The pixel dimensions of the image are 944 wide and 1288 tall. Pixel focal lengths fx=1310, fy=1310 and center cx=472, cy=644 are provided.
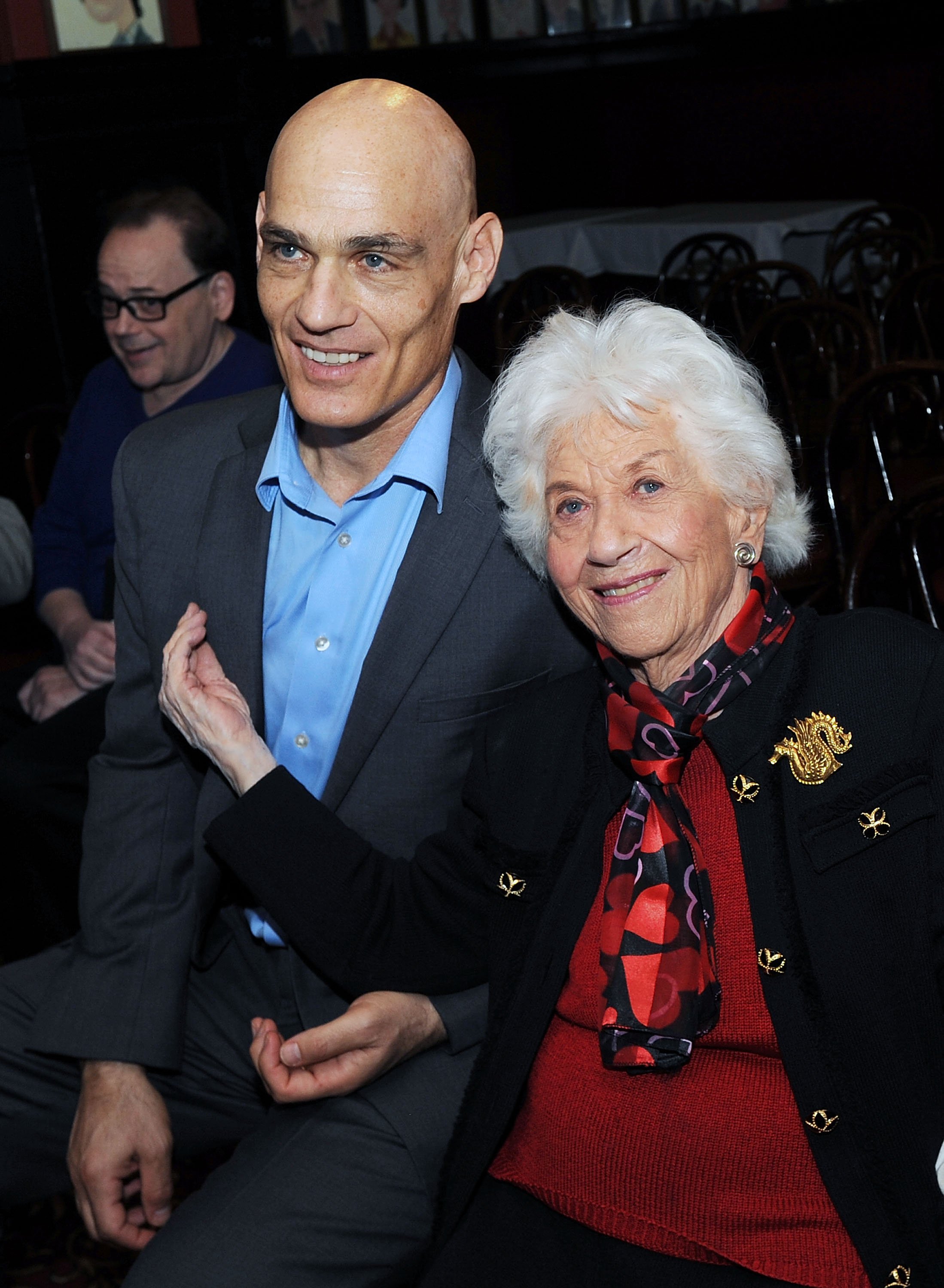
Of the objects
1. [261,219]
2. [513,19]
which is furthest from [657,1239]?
[513,19]

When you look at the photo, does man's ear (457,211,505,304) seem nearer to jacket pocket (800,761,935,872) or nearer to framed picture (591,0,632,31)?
jacket pocket (800,761,935,872)

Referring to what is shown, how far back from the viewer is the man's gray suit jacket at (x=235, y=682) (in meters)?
1.56

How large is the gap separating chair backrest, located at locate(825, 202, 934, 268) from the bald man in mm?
4379

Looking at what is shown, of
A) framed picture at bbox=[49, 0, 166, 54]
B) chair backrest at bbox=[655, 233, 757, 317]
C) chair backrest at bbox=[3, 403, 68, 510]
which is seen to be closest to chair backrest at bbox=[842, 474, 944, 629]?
chair backrest at bbox=[3, 403, 68, 510]

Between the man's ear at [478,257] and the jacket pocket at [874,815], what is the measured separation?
73 cm

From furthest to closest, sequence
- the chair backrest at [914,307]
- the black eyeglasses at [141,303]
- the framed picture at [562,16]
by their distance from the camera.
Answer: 1. the framed picture at [562,16]
2. the chair backrest at [914,307]
3. the black eyeglasses at [141,303]

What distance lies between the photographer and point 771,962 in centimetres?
129

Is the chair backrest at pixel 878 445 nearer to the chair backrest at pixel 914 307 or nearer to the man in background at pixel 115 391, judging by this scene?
the chair backrest at pixel 914 307

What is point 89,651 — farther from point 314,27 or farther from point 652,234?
point 314,27

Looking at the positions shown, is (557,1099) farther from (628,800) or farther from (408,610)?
(408,610)

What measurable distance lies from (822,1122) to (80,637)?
6.15ft

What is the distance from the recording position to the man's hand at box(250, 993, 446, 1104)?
1.46 m

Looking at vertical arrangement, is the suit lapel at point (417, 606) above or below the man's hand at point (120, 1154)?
above

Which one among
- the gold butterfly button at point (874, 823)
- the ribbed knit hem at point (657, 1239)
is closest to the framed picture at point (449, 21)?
the gold butterfly button at point (874, 823)
